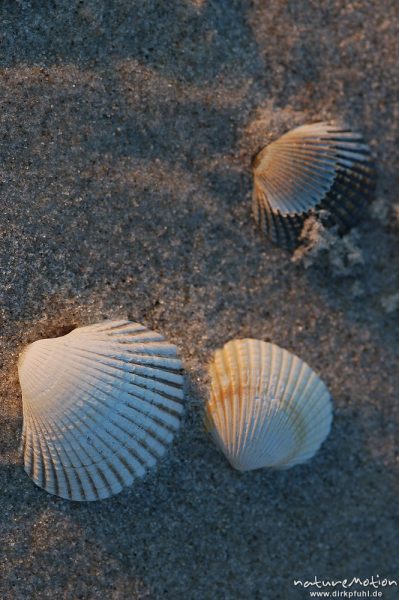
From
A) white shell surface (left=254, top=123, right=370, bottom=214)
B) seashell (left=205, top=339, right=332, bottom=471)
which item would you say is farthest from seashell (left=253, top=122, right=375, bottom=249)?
seashell (left=205, top=339, right=332, bottom=471)

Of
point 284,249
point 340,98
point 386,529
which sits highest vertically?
point 340,98

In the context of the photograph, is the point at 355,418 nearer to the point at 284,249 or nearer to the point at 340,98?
the point at 284,249

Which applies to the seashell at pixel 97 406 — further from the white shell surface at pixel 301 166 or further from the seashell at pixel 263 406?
the white shell surface at pixel 301 166

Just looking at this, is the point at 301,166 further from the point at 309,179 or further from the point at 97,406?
the point at 97,406

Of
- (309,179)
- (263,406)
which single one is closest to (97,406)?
(263,406)

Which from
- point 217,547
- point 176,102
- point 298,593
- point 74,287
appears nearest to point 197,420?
point 217,547

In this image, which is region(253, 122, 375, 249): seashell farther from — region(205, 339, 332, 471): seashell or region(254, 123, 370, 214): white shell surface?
region(205, 339, 332, 471): seashell

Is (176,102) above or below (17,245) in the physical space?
above
